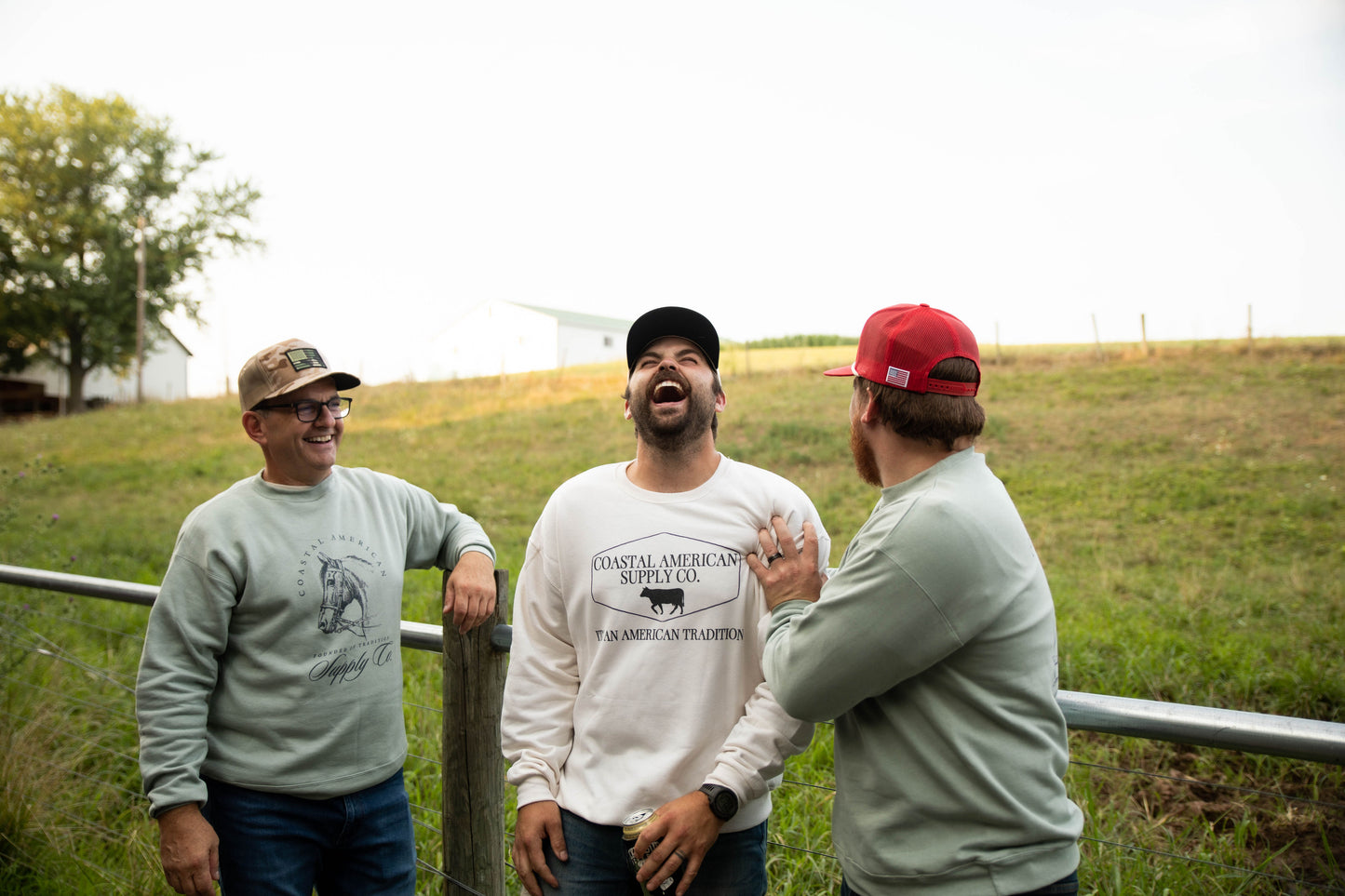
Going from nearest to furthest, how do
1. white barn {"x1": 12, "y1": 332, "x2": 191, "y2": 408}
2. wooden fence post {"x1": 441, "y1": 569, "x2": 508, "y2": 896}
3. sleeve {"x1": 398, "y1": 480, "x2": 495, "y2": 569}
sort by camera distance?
wooden fence post {"x1": 441, "y1": 569, "x2": 508, "y2": 896} → sleeve {"x1": 398, "y1": 480, "x2": 495, "y2": 569} → white barn {"x1": 12, "y1": 332, "x2": 191, "y2": 408}

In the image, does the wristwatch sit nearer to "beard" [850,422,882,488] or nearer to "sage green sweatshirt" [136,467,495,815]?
"beard" [850,422,882,488]

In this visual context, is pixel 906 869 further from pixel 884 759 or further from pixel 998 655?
pixel 998 655

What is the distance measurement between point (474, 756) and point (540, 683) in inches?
22.5

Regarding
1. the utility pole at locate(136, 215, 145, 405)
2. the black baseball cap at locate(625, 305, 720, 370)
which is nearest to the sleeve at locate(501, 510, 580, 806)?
the black baseball cap at locate(625, 305, 720, 370)

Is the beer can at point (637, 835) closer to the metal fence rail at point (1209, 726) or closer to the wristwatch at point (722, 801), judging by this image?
the wristwatch at point (722, 801)

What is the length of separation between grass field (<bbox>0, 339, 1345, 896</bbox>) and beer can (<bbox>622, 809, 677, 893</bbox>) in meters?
1.05

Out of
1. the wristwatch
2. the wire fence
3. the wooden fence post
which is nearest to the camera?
the wristwatch

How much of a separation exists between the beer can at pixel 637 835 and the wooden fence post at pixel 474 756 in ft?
2.50

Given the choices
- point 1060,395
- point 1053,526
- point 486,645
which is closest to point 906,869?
point 486,645

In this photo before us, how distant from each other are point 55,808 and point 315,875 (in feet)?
7.87

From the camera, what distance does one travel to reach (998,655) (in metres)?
1.59

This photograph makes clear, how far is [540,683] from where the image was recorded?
220 cm

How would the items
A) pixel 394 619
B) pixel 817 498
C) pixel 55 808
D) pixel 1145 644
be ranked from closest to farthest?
1. pixel 394 619
2. pixel 55 808
3. pixel 1145 644
4. pixel 817 498

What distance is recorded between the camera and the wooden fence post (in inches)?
101
